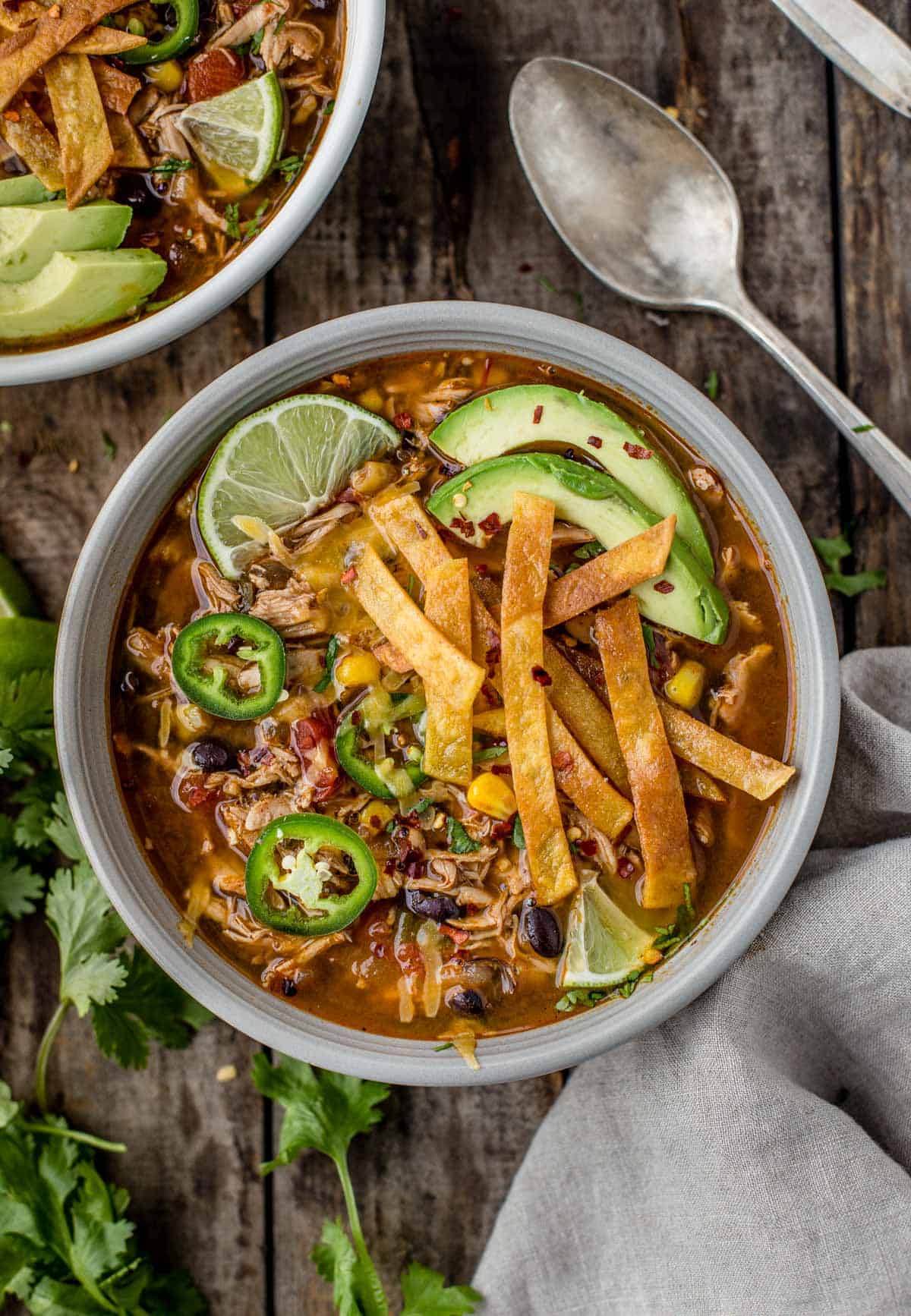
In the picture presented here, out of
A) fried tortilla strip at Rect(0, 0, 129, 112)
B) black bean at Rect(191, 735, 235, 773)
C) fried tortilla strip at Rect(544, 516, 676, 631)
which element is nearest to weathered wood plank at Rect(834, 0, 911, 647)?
fried tortilla strip at Rect(544, 516, 676, 631)

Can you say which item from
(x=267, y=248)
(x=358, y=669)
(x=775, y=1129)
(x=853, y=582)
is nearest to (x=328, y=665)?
(x=358, y=669)

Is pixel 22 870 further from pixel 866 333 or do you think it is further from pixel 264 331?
pixel 866 333

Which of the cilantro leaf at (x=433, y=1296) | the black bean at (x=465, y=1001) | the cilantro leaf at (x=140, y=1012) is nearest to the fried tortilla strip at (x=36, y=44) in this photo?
the cilantro leaf at (x=140, y=1012)

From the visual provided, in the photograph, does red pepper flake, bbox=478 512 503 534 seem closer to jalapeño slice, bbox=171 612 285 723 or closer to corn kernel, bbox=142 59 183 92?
jalapeño slice, bbox=171 612 285 723

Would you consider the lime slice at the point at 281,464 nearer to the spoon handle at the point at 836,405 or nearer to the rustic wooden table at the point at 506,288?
the rustic wooden table at the point at 506,288

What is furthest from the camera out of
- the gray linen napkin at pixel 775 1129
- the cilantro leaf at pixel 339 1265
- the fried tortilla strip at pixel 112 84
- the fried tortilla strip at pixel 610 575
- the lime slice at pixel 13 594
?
the lime slice at pixel 13 594

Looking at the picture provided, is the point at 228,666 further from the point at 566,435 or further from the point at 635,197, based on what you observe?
the point at 635,197

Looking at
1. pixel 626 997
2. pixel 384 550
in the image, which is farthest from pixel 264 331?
pixel 626 997
